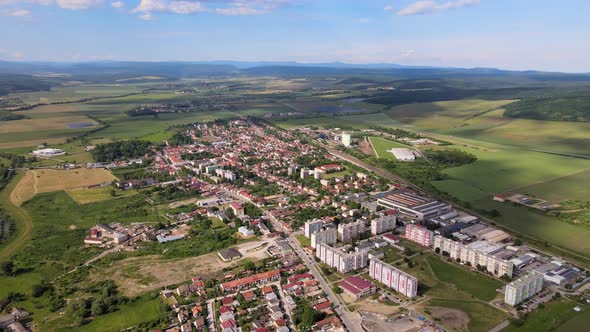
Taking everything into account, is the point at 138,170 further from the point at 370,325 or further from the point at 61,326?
the point at 370,325

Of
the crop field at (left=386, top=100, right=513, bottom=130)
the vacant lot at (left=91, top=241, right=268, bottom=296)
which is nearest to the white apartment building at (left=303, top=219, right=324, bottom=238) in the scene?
the vacant lot at (left=91, top=241, right=268, bottom=296)

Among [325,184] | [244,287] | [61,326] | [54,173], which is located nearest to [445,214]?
[325,184]

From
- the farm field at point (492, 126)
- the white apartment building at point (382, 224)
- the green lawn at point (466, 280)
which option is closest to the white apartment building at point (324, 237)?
the white apartment building at point (382, 224)

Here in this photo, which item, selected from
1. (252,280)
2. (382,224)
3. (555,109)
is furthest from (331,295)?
(555,109)

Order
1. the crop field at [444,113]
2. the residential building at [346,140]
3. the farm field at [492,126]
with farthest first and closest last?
the crop field at [444,113] < the residential building at [346,140] < the farm field at [492,126]

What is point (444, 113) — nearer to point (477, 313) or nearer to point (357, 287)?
point (477, 313)

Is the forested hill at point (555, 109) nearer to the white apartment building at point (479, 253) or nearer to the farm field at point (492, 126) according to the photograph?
the farm field at point (492, 126)
